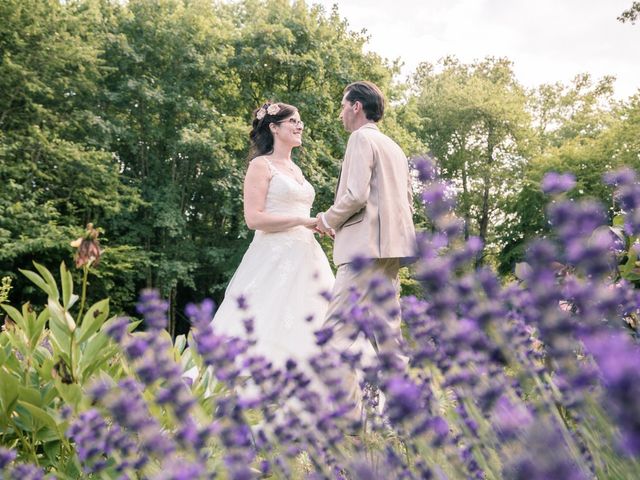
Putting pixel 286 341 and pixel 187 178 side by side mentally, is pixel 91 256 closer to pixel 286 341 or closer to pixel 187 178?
pixel 286 341

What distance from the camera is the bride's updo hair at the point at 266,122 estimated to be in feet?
16.8

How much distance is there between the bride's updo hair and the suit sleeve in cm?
129

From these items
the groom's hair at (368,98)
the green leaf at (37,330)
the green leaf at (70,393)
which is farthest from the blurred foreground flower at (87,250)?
the groom's hair at (368,98)

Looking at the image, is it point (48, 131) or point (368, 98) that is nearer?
point (368, 98)

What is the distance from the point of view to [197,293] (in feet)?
67.6

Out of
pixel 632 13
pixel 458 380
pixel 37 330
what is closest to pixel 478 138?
pixel 632 13

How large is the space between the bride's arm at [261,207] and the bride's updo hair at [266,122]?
355 mm

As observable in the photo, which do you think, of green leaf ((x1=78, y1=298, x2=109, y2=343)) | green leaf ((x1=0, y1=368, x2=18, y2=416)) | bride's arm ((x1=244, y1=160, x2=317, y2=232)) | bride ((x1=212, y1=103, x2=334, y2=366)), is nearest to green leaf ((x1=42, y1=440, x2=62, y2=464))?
green leaf ((x1=0, y1=368, x2=18, y2=416))

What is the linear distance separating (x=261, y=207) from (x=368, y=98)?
1.19 meters

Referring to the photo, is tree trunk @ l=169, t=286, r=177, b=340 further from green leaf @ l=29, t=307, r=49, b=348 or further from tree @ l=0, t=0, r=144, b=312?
green leaf @ l=29, t=307, r=49, b=348

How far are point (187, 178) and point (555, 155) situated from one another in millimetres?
15013

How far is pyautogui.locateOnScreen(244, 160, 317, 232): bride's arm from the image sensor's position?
4.78 metres

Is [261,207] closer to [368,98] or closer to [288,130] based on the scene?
[288,130]

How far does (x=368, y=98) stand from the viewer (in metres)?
4.18
